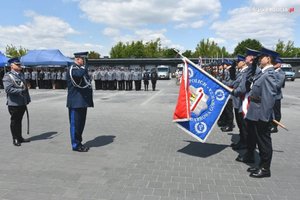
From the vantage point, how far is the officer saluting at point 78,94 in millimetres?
5598

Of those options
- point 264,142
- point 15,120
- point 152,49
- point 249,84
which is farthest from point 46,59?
point 152,49

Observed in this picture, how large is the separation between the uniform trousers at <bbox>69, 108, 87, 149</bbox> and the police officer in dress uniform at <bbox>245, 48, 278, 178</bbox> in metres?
3.21

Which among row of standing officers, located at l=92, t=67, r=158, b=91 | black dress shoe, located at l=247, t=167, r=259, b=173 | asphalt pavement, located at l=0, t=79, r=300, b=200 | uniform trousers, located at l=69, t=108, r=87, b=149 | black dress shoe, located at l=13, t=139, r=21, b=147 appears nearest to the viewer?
asphalt pavement, located at l=0, t=79, r=300, b=200

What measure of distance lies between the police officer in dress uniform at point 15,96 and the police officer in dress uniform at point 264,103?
4.65 m

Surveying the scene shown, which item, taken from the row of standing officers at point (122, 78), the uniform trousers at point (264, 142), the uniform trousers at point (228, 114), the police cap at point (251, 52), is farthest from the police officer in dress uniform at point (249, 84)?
the row of standing officers at point (122, 78)

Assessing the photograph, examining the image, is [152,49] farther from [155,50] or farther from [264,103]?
[264,103]

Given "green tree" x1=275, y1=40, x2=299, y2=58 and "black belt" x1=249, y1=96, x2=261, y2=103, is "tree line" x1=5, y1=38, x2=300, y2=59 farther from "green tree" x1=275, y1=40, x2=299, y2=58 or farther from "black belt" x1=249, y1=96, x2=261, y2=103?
"black belt" x1=249, y1=96, x2=261, y2=103

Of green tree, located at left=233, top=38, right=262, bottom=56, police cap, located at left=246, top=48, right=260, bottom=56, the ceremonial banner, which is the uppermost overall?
green tree, located at left=233, top=38, right=262, bottom=56

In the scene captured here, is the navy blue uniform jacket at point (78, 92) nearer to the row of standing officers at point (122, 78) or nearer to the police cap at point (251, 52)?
the police cap at point (251, 52)

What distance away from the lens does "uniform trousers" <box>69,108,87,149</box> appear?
576cm

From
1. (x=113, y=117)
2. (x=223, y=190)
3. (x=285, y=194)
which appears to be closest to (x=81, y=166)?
(x=223, y=190)

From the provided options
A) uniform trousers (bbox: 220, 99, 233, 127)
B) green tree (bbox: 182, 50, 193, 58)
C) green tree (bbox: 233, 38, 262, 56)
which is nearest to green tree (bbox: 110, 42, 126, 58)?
green tree (bbox: 182, 50, 193, 58)

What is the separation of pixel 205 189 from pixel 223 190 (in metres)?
0.24

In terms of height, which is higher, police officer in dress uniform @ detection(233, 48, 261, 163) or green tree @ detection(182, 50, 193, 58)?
green tree @ detection(182, 50, 193, 58)
